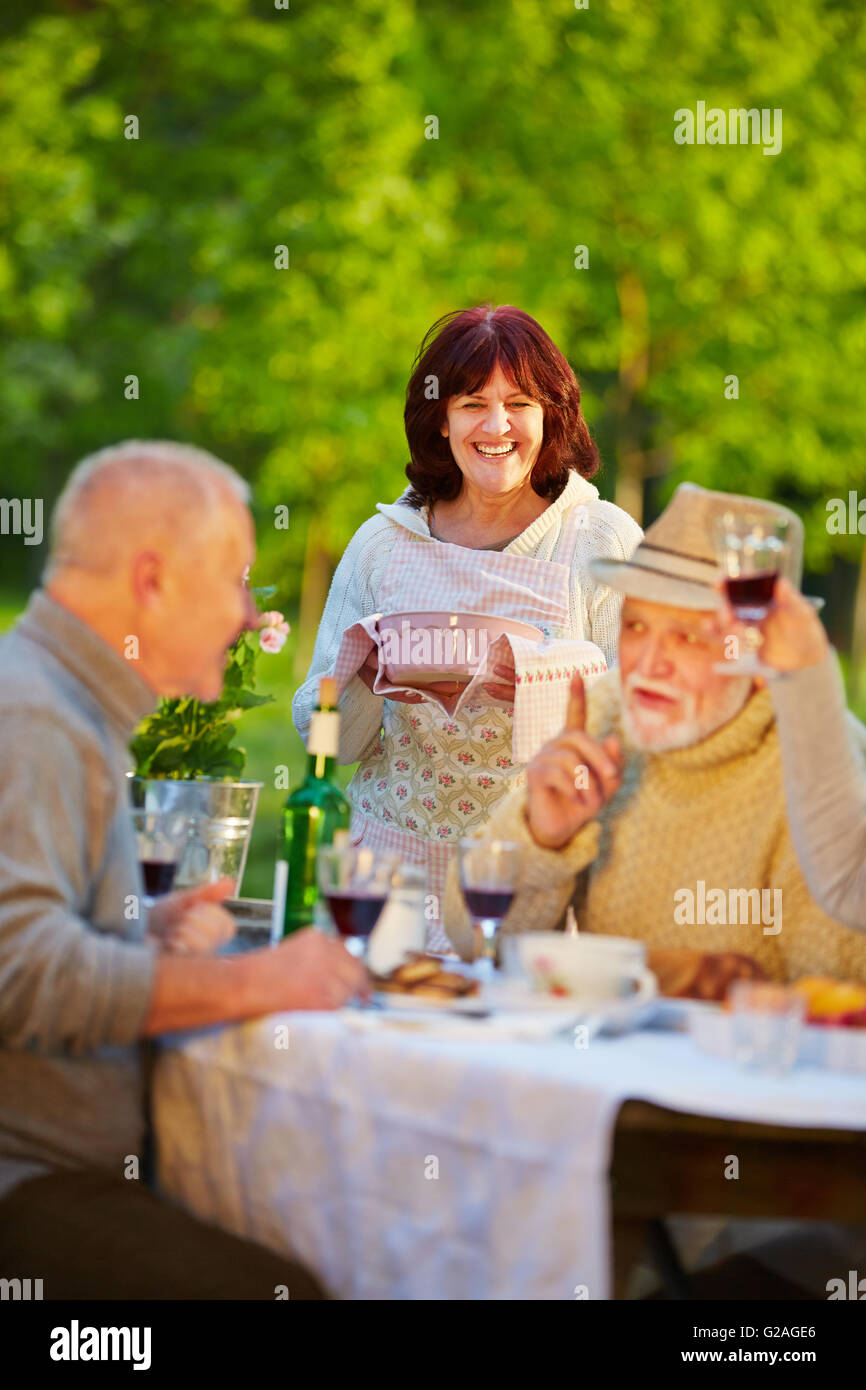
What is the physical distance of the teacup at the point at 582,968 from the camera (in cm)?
255

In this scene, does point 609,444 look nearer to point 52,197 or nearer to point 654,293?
point 654,293

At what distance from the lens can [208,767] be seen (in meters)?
3.79

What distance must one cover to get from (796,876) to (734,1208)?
84 cm

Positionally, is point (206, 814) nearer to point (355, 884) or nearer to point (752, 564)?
point (355, 884)

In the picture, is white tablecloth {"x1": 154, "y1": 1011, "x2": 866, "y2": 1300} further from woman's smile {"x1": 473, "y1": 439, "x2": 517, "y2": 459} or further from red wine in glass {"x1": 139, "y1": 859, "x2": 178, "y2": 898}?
woman's smile {"x1": 473, "y1": 439, "x2": 517, "y2": 459}

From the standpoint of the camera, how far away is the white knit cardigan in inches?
168

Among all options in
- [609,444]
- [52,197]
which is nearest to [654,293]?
[609,444]

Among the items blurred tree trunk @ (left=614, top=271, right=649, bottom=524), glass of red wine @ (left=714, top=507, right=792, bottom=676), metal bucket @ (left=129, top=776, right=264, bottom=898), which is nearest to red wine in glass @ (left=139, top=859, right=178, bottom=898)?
metal bucket @ (left=129, top=776, right=264, bottom=898)

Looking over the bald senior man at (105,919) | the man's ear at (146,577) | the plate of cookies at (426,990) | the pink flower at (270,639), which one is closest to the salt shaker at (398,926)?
the plate of cookies at (426,990)

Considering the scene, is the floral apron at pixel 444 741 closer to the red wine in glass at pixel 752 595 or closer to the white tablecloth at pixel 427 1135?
the red wine in glass at pixel 752 595

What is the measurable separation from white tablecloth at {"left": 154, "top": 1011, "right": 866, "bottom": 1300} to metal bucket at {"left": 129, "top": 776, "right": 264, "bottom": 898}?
0.83 meters

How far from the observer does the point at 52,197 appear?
1482cm

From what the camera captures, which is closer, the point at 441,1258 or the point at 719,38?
the point at 441,1258

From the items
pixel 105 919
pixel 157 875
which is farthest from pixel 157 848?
pixel 105 919
